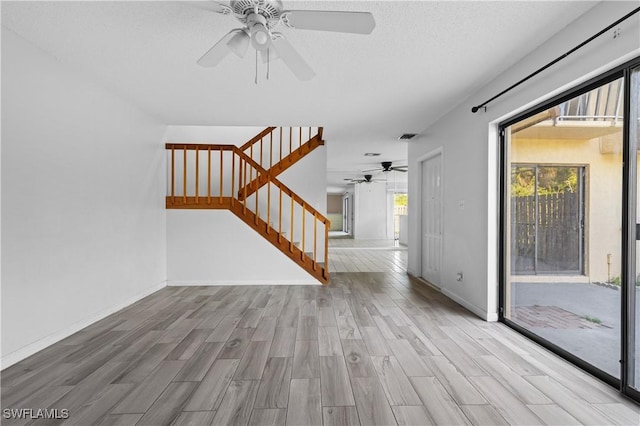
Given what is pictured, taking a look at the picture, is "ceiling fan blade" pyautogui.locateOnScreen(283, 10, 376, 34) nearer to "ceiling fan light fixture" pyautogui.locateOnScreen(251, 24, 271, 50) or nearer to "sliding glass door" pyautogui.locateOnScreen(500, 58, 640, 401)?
"ceiling fan light fixture" pyautogui.locateOnScreen(251, 24, 271, 50)

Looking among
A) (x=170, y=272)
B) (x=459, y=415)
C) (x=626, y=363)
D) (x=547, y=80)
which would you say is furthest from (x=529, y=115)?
(x=170, y=272)

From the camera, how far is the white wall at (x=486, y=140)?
2.11 metres

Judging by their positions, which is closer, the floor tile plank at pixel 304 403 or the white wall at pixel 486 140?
the floor tile plank at pixel 304 403

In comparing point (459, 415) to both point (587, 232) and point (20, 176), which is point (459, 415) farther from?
point (20, 176)

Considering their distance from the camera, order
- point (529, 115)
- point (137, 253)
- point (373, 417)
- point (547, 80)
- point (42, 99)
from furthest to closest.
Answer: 1. point (137, 253)
2. point (529, 115)
3. point (42, 99)
4. point (547, 80)
5. point (373, 417)

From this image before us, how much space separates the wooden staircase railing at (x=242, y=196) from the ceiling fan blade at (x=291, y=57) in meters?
2.79

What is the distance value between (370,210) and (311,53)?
38.5 feet

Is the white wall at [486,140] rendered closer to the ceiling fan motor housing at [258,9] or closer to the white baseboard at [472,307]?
the white baseboard at [472,307]

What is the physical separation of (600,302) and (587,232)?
1.63 ft

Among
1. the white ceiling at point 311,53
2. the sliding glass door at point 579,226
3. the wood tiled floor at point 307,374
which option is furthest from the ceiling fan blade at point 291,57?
the wood tiled floor at point 307,374

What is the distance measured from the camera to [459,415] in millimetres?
1821

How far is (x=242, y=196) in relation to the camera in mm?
5906

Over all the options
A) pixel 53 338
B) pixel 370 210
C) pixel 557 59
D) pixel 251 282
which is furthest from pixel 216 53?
pixel 370 210

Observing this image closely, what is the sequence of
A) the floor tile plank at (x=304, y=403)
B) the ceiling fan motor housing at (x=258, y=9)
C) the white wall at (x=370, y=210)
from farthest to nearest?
the white wall at (x=370, y=210)
the ceiling fan motor housing at (x=258, y=9)
the floor tile plank at (x=304, y=403)
